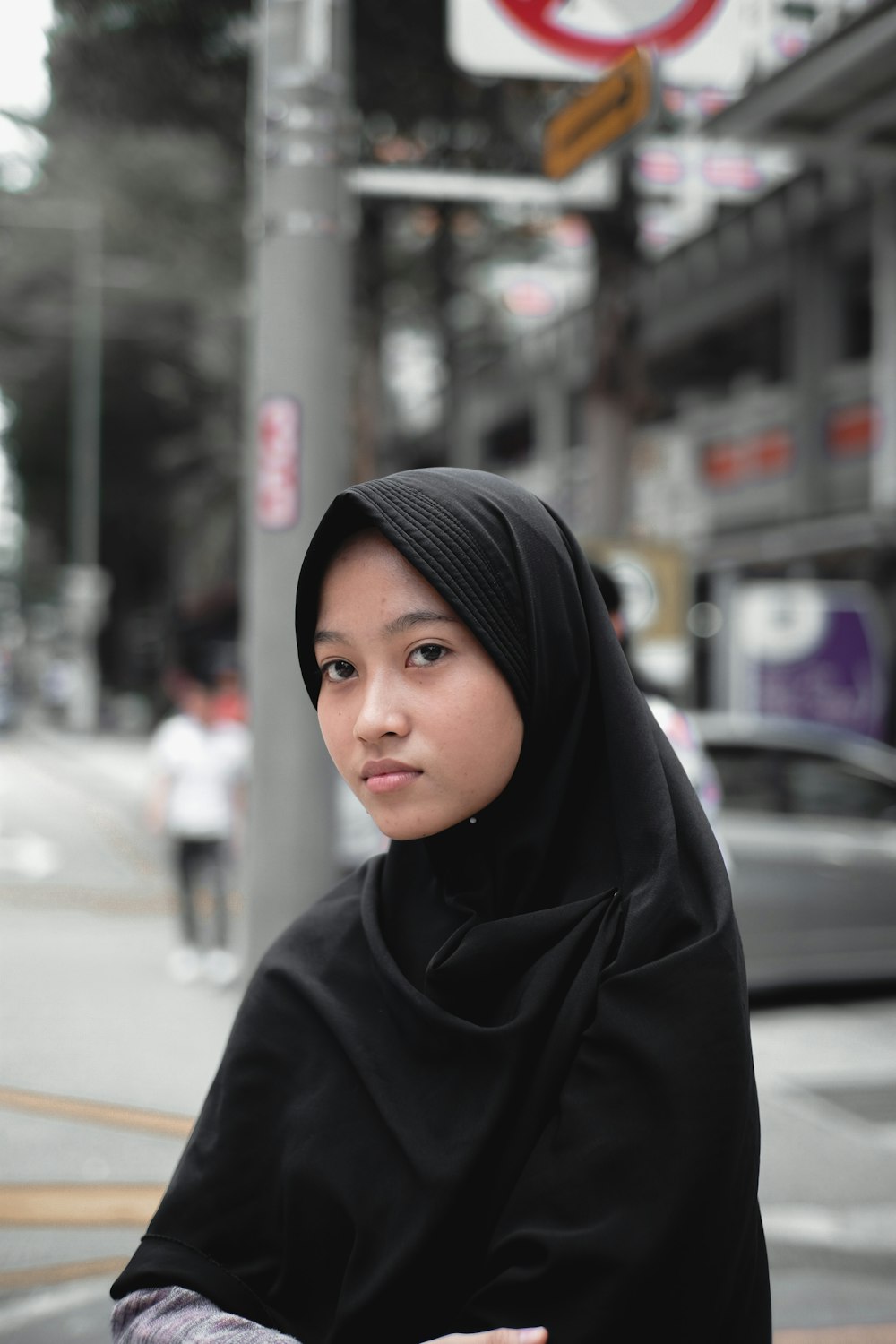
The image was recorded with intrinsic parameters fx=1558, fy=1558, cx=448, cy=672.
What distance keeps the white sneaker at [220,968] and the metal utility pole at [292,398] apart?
165cm

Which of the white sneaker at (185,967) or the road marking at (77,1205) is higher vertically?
the road marking at (77,1205)

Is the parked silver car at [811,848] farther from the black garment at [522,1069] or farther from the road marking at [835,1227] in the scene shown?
the black garment at [522,1069]

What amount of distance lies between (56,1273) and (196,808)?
14.7 ft

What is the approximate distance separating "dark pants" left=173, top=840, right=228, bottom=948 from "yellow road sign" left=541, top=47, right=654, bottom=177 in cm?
399

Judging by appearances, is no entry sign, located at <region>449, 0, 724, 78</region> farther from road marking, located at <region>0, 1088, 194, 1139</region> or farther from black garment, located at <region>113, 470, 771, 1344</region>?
black garment, located at <region>113, 470, 771, 1344</region>

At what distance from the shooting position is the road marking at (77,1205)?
4242mm

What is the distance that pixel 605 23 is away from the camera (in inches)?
254

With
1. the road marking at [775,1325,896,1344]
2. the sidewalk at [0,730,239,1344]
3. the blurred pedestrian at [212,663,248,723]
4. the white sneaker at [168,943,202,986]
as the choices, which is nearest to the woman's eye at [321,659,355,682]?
the sidewalk at [0,730,239,1344]

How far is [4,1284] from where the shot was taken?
3799mm

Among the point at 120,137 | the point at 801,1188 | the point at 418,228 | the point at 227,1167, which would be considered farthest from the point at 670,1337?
the point at 418,228

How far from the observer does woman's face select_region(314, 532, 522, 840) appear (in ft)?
4.59

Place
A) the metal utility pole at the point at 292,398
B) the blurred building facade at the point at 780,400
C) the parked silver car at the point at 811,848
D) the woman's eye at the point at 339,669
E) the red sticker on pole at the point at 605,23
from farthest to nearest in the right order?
the blurred building facade at the point at 780,400, the parked silver car at the point at 811,848, the red sticker on pole at the point at 605,23, the metal utility pole at the point at 292,398, the woman's eye at the point at 339,669

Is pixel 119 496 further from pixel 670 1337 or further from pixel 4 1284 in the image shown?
pixel 670 1337

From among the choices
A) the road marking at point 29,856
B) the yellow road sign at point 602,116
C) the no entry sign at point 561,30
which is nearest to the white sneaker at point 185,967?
the road marking at point 29,856
